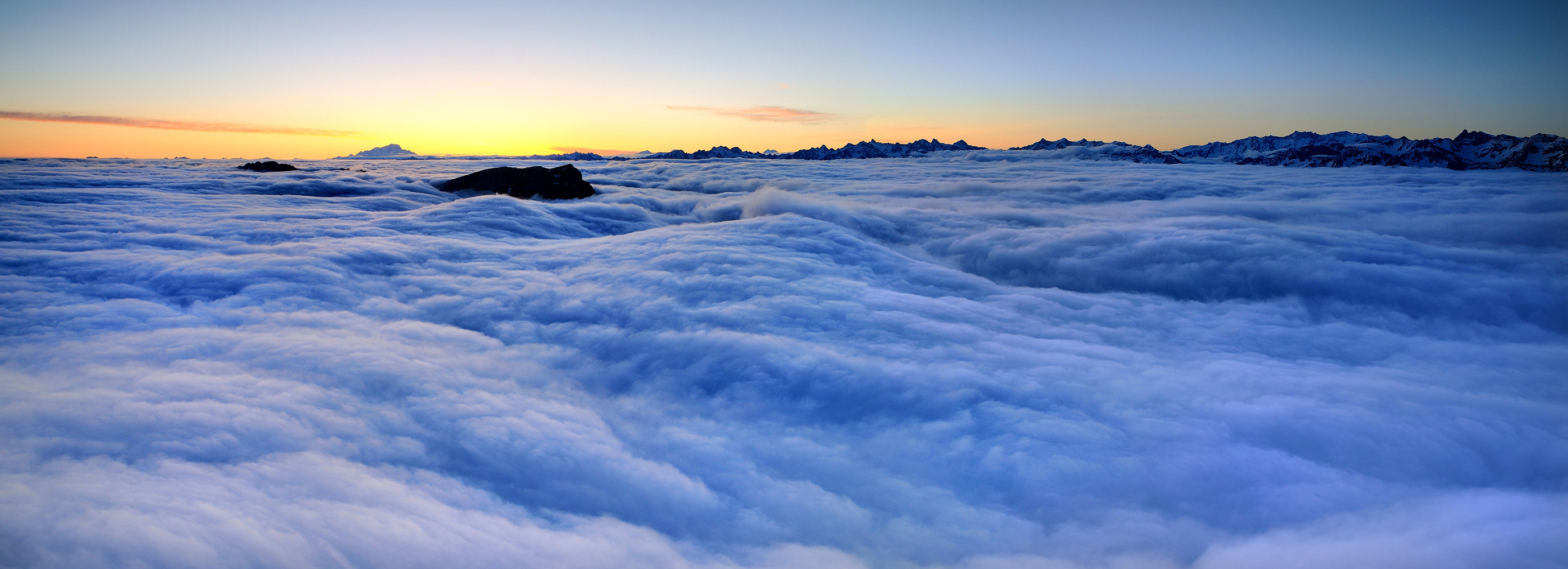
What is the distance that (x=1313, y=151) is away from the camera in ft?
315

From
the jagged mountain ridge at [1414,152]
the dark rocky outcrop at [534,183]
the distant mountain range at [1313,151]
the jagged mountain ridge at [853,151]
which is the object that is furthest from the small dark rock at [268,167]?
the jagged mountain ridge at [1414,152]

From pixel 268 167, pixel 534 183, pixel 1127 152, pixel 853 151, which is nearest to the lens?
pixel 534 183

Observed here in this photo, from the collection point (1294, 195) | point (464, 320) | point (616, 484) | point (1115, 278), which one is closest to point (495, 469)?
point (616, 484)

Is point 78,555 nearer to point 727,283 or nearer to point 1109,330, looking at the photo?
point 727,283

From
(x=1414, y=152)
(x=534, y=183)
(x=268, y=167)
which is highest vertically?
(x=1414, y=152)

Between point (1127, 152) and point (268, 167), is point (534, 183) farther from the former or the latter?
point (1127, 152)

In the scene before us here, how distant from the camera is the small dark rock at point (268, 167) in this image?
23688 millimetres

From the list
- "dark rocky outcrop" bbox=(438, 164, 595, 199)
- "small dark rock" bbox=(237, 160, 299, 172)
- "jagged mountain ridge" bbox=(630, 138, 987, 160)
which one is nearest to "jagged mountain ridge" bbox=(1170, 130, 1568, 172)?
"jagged mountain ridge" bbox=(630, 138, 987, 160)

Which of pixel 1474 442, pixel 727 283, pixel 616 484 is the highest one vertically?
pixel 727 283

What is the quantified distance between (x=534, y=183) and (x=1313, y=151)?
13140cm

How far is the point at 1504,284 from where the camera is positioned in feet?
17.8

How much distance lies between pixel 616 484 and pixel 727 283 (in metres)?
3.21

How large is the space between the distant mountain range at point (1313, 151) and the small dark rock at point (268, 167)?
58678 mm

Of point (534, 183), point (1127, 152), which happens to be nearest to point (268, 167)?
point (534, 183)
